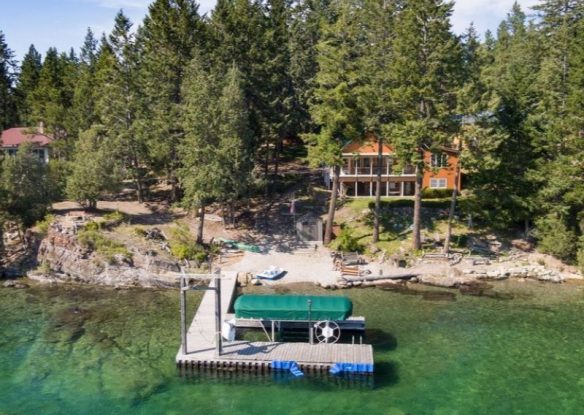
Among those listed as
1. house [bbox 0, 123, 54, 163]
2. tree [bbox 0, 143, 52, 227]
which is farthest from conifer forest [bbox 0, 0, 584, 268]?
house [bbox 0, 123, 54, 163]

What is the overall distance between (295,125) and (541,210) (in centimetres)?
2935

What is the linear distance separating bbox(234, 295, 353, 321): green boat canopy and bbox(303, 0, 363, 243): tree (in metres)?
18.7

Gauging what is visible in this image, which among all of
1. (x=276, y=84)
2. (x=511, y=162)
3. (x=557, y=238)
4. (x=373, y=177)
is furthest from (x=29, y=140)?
(x=557, y=238)

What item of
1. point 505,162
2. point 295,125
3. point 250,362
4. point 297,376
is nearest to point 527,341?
point 297,376

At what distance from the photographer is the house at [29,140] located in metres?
69.4

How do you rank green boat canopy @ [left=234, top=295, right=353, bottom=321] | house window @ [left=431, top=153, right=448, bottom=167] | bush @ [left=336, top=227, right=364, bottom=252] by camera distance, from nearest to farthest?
green boat canopy @ [left=234, top=295, right=353, bottom=321], bush @ [left=336, top=227, right=364, bottom=252], house window @ [left=431, top=153, right=448, bottom=167]

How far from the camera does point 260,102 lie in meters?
57.2

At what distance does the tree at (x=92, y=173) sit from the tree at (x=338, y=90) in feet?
62.4

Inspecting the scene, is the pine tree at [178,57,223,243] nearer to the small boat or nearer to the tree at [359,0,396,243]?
the small boat

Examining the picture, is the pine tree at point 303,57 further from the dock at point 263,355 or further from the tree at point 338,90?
the dock at point 263,355

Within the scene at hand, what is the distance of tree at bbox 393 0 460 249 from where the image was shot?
146ft

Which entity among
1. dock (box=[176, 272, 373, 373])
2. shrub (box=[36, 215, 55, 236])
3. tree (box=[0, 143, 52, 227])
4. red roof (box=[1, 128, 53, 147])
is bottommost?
dock (box=[176, 272, 373, 373])

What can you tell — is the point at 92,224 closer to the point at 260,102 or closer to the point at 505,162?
the point at 260,102

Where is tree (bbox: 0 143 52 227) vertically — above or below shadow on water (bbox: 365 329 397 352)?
above
